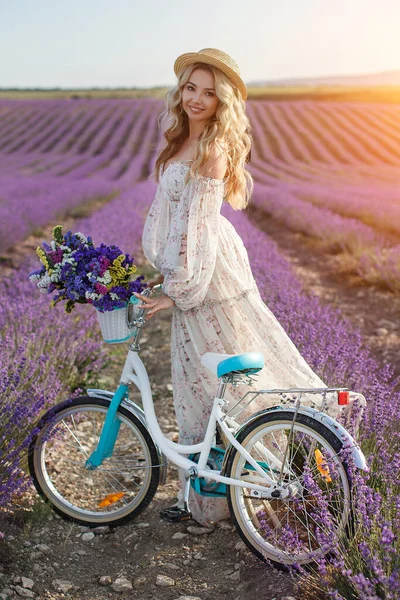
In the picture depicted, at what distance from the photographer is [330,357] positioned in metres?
3.00

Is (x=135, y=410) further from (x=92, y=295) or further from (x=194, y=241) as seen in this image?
(x=194, y=241)

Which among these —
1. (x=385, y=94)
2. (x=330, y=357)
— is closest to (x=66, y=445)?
(x=330, y=357)

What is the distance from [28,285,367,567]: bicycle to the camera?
6.23ft

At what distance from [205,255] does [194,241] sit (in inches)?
2.3

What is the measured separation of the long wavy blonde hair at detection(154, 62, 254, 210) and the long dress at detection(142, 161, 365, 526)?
0.34 ft

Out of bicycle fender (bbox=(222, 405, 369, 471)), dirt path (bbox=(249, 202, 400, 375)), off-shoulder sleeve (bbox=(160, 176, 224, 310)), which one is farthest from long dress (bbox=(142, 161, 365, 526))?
dirt path (bbox=(249, 202, 400, 375))

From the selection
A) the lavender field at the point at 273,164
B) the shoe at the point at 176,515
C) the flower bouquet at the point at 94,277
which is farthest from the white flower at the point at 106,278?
the lavender field at the point at 273,164

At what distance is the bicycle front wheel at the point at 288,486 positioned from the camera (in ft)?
6.11

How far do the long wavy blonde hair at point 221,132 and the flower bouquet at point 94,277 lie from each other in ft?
1.24

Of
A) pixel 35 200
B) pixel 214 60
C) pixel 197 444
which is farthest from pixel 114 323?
pixel 35 200

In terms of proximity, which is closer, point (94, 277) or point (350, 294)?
point (94, 277)

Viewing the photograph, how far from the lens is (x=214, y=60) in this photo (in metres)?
2.18

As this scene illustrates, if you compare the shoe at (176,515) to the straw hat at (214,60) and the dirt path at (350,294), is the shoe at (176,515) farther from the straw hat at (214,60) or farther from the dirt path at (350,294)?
the dirt path at (350,294)

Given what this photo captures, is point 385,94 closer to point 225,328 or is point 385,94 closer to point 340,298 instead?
point 340,298
